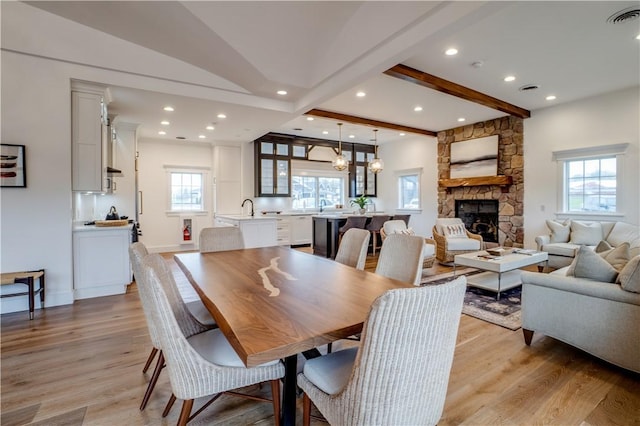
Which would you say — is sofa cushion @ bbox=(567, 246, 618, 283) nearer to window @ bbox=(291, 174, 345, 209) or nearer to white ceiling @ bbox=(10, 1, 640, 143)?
white ceiling @ bbox=(10, 1, 640, 143)

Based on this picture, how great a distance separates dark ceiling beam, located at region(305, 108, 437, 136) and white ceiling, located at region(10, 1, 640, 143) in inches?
39.3

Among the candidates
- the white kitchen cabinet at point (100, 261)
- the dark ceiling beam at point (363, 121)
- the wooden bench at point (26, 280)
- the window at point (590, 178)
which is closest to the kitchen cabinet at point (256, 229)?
the white kitchen cabinet at point (100, 261)

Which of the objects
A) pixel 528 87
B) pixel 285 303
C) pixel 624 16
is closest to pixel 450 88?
pixel 528 87

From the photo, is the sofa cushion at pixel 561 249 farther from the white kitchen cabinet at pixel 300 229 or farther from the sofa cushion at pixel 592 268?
the white kitchen cabinet at pixel 300 229

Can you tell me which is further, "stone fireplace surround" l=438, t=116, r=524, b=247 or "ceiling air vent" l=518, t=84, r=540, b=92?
"stone fireplace surround" l=438, t=116, r=524, b=247

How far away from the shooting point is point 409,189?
8672mm

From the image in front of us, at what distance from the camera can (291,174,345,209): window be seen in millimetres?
8508

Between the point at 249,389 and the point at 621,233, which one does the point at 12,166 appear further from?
the point at 621,233

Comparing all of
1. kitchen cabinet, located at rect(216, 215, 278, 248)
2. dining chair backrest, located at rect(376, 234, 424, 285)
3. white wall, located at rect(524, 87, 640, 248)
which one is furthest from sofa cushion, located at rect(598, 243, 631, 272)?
kitchen cabinet, located at rect(216, 215, 278, 248)

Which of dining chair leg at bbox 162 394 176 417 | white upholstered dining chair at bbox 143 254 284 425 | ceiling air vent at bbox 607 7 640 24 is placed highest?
ceiling air vent at bbox 607 7 640 24

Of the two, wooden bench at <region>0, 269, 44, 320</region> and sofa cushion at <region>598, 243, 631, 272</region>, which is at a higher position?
sofa cushion at <region>598, 243, 631, 272</region>

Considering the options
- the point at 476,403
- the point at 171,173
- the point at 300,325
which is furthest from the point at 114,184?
the point at 476,403

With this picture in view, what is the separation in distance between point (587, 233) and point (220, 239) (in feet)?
18.2

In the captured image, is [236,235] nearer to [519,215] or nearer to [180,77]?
[180,77]
